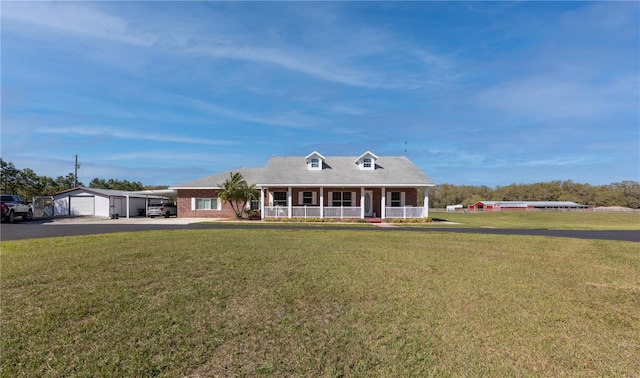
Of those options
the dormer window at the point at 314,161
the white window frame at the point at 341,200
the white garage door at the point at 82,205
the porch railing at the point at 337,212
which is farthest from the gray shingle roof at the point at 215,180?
the white window frame at the point at 341,200

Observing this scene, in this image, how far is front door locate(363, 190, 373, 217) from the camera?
27.3 m

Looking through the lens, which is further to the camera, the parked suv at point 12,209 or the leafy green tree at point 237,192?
the leafy green tree at point 237,192

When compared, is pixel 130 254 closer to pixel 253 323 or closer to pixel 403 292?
pixel 253 323

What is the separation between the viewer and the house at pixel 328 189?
25625mm

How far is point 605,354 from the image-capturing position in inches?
153

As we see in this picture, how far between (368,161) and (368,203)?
12.2ft

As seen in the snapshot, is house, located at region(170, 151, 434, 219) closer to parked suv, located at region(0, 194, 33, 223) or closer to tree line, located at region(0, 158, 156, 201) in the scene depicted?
parked suv, located at region(0, 194, 33, 223)

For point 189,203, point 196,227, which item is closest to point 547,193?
point 189,203

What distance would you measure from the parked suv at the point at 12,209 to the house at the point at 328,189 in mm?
9977

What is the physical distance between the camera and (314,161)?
95.0ft

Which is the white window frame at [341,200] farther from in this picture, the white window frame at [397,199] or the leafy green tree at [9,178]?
the leafy green tree at [9,178]

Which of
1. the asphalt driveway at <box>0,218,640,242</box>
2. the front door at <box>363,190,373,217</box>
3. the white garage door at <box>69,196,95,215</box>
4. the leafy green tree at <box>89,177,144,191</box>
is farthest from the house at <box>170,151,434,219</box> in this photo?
the leafy green tree at <box>89,177,144,191</box>

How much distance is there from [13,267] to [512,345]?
8863 millimetres

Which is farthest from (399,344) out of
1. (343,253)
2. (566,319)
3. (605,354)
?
(343,253)
